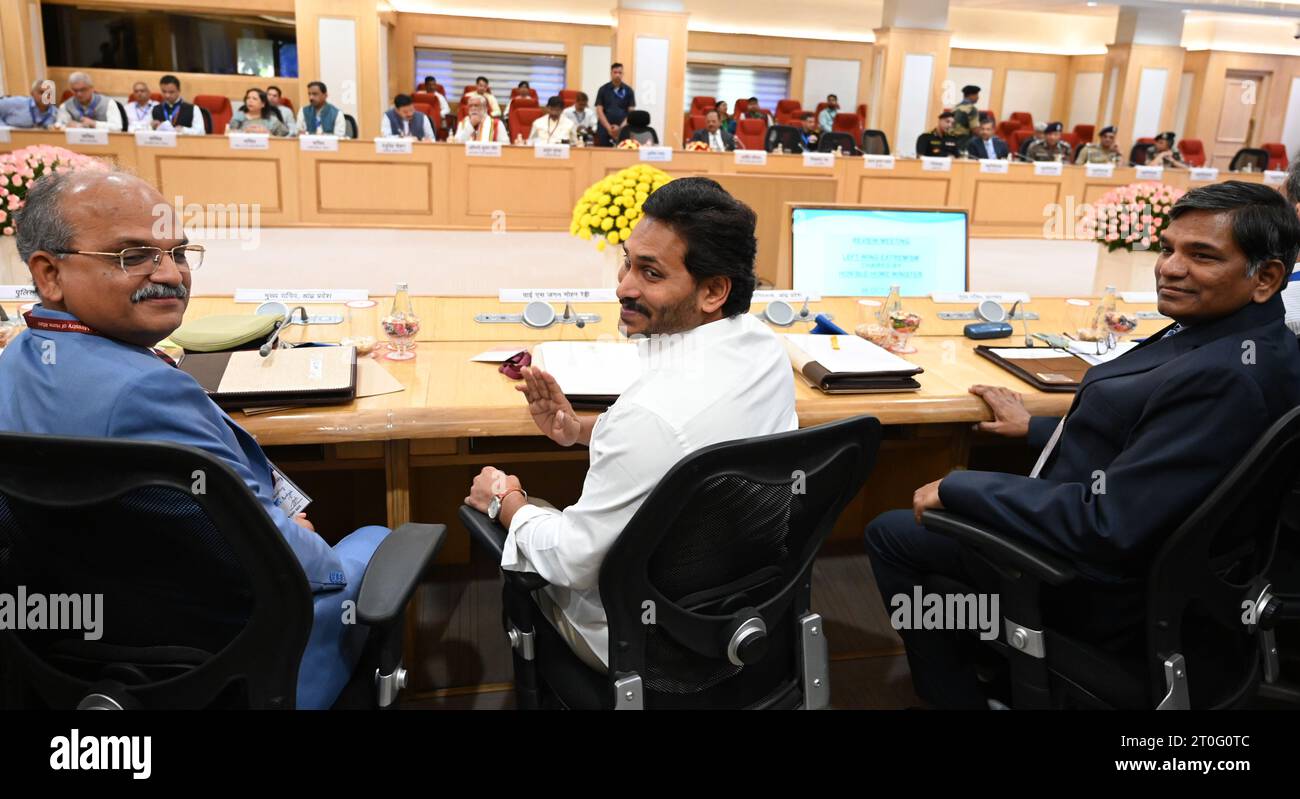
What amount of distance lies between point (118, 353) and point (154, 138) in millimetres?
6581

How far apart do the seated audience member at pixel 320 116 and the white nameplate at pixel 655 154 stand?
9.30 ft

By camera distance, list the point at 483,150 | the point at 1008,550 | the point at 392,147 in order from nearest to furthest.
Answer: the point at 1008,550 → the point at 392,147 → the point at 483,150

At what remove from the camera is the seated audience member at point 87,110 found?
24.0 feet

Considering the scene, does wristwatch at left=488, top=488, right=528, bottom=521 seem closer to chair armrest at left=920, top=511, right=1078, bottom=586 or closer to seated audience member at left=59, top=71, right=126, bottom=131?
chair armrest at left=920, top=511, right=1078, bottom=586

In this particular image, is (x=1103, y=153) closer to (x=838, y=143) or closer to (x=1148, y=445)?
(x=838, y=143)

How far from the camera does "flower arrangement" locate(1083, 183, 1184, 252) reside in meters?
3.29

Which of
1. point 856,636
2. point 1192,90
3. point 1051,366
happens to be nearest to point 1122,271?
point 1051,366

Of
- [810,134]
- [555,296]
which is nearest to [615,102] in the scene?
[810,134]

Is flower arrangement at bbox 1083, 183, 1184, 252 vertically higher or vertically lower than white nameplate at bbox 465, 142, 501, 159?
lower

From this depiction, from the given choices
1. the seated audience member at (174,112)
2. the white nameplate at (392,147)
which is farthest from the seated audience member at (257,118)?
the white nameplate at (392,147)

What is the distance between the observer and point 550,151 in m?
7.35

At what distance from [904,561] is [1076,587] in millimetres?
344

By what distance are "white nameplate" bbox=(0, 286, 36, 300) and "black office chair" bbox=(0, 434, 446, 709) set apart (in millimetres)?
1438

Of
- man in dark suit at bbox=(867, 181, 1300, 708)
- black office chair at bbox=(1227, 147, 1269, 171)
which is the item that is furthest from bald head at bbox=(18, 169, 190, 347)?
black office chair at bbox=(1227, 147, 1269, 171)
